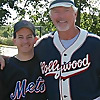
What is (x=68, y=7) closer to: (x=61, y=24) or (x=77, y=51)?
(x=61, y=24)

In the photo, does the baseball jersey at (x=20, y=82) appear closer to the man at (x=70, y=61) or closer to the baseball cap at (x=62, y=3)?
the man at (x=70, y=61)

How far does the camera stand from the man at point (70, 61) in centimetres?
269

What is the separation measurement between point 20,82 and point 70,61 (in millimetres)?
562

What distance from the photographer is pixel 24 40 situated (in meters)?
2.89

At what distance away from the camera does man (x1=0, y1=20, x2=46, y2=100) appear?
2.82m

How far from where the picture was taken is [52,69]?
2.85 meters

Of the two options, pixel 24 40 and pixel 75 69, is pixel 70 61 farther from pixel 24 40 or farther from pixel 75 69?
pixel 24 40

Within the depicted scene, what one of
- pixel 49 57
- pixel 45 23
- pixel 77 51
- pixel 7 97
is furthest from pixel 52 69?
pixel 45 23

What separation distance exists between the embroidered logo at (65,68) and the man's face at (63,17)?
36 centimetres

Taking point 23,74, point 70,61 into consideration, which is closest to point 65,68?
point 70,61

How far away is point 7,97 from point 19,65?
1.16ft

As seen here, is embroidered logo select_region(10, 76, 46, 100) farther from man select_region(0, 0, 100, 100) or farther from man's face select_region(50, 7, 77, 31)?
man's face select_region(50, 7, 77, 31)

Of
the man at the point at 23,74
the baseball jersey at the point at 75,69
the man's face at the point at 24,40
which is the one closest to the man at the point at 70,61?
the baseball jersey at the point at 75,69

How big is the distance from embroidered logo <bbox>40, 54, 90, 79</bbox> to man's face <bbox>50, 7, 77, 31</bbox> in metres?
0.36
